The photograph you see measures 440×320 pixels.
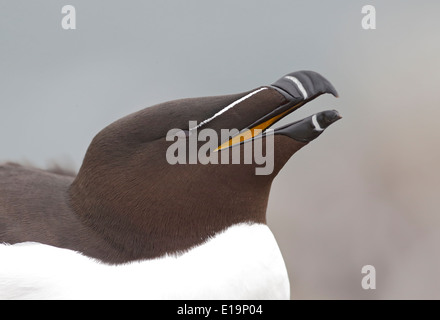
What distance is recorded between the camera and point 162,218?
166 cm

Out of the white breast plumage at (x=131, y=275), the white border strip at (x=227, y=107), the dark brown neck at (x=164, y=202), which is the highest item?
the white border strip at (x=227, y=107)

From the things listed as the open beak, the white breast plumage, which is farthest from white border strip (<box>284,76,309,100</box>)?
the white breast plumage

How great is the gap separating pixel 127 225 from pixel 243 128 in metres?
0.32

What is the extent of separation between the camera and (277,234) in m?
3.09

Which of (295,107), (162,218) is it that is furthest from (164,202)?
(295,107)

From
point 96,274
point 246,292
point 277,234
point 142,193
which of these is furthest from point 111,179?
point 277,234

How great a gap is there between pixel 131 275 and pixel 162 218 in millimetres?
132

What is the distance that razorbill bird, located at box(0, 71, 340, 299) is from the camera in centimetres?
163

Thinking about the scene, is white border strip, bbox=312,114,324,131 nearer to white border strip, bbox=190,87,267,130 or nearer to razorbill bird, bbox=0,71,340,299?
razorbill bird, bbox=0,71,340,299

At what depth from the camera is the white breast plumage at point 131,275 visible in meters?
1.63

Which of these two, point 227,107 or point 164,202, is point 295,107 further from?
point 164,202

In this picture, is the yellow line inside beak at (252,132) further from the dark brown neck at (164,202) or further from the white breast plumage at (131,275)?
the white breast plumage at (131,275)

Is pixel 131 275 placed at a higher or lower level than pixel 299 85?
lower

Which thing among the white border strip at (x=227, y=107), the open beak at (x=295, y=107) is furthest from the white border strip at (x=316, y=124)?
the white border strip at (x=227, y=107)
